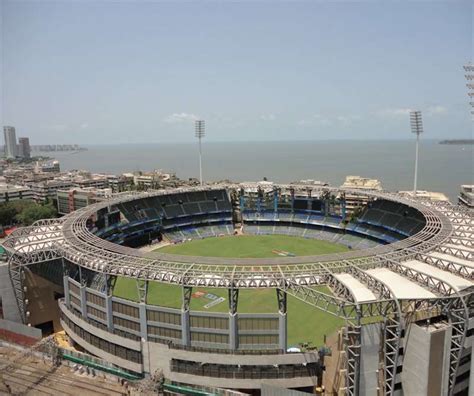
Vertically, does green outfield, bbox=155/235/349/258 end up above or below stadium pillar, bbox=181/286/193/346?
below

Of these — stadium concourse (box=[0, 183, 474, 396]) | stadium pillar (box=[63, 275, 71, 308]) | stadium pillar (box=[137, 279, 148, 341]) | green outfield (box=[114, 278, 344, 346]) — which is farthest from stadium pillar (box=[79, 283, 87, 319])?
green outfield (box=[114, 278, 344, 346])

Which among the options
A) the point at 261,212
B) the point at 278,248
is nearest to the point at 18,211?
the point at 261,212

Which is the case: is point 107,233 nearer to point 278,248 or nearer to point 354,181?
point 278,248

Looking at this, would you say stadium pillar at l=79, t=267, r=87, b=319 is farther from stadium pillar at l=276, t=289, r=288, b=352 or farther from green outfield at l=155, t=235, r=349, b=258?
green outfield at l=155, t=235, r=349, b=258

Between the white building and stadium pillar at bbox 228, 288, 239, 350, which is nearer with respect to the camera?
stadium pillar at bbox 228, 288, 239, 350

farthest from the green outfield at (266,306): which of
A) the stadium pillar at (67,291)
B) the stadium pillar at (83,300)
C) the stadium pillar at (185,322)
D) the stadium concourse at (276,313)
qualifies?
the stadium pillar at (83,300)

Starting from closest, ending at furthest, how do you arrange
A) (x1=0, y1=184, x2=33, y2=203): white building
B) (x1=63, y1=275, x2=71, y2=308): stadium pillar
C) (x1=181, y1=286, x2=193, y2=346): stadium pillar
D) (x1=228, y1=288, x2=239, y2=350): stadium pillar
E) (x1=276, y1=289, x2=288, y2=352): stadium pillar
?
1. (x1=276, y1=289, x2=288, y2=352): stadium pillar
2. (x1=228, y1=288, x2=239, y2=350): stadium pillar
3. (x1=181, y1=286, x2=193, y2=346): stadium pillar
4. (x1=63, y1=275, x2=71, y2=308): stadium pillar
5. (x1=0, y1=184, x2=33, y2=203): white building

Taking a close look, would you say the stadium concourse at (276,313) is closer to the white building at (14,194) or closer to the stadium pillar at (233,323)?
the stadium pillar at (233,323)
